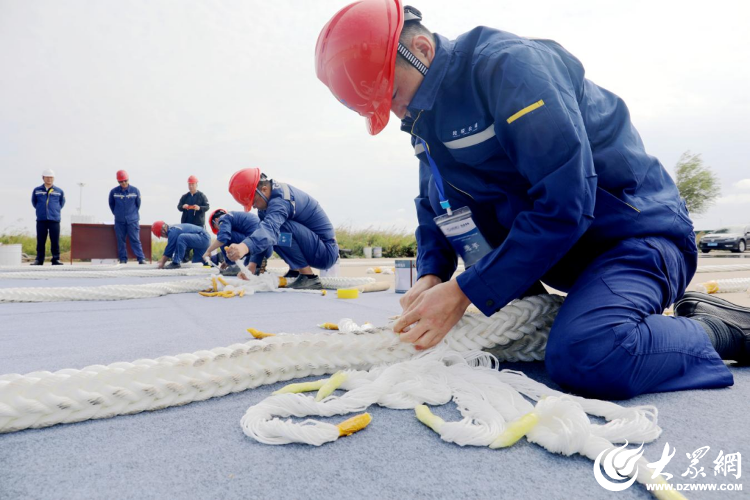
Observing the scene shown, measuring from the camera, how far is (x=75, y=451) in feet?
2.33

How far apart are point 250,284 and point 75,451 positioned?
2.70 meters

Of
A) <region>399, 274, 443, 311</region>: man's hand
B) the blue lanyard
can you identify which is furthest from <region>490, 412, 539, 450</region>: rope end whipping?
the blue lanyard

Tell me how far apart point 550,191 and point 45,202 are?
8657 mm

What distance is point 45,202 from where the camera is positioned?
726 cm

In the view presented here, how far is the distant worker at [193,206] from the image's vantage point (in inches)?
313

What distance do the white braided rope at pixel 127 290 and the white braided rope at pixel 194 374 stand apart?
7.58ft

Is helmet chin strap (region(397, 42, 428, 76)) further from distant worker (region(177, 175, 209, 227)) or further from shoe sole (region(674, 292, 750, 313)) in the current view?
distant worker (region(177, 175, 209, 227))

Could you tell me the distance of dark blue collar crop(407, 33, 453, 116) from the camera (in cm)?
109

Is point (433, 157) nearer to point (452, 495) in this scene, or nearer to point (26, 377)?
point (452, 495)

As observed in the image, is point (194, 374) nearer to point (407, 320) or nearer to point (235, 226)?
point (407, 320)

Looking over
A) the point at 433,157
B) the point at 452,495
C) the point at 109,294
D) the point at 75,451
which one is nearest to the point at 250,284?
the point at 109,294

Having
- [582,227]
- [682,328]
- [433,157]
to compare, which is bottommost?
[682,328]

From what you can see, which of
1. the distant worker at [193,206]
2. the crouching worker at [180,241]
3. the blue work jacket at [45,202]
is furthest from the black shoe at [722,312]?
the blue work jacket at [45,202]

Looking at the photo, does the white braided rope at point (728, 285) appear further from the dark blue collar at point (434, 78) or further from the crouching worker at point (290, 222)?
the crouching worker at point (290, 222)
